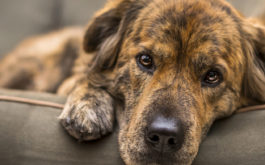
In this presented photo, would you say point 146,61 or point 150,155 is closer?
point 150,155

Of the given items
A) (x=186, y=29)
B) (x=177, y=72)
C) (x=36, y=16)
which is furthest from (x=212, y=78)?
(x=36, y=16)

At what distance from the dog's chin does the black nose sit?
1.5 inches

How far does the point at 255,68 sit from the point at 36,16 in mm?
2941

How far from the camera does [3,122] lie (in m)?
1.99

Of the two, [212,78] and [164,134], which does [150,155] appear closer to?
[164,134]

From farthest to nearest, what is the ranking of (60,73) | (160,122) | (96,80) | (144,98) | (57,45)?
1. (57,45)
2. (60,73)
3. (96,80)
4. (144,98)
5. (160,122)

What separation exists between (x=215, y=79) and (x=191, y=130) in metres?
0.43

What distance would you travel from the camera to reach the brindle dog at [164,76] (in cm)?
193

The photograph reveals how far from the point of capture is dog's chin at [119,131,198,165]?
1.83m

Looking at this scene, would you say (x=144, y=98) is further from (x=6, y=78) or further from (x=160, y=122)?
(x=6, y=78)

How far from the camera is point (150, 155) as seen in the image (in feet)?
6.08

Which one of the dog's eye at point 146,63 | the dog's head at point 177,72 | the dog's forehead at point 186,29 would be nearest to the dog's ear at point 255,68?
the dog's head at point 177,72

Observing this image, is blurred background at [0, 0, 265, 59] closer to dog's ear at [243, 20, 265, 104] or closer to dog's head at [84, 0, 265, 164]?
dog's head at [84, 0, 265, 164]

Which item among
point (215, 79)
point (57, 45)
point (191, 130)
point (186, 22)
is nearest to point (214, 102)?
point (215, 79)
